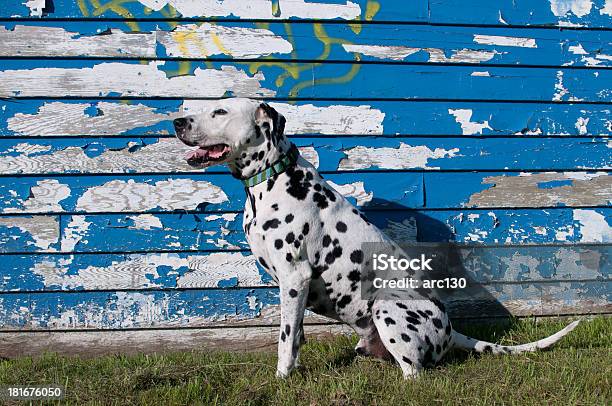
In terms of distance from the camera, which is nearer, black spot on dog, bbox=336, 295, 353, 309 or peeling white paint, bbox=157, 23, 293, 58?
black spot on dog, bbox=336, 295, 353, 309

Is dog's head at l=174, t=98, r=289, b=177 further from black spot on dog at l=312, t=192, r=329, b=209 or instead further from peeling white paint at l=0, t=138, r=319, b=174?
peeling white paint at l=0, t=138, r=319, b=174

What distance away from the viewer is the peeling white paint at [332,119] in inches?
204

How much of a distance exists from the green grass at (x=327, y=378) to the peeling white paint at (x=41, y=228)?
84 centimetres

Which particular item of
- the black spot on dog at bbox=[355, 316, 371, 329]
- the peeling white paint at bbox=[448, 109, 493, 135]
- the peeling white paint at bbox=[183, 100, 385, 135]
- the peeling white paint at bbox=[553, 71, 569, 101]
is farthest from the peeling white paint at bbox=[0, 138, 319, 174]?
the peeling white paint at bbox=[553, 71, 569, 101]

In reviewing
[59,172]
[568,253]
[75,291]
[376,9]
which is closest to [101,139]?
[59,172]

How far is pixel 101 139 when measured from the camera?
5.04m

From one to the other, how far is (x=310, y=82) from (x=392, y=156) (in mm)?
857

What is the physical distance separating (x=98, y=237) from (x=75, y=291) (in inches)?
17.3

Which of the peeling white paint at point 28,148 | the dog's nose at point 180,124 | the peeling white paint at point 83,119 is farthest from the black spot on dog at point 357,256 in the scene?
the peeling white paint at point 28,148

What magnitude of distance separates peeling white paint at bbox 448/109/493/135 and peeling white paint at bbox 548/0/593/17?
1073mm

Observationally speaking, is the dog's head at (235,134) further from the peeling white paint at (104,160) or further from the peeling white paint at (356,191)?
the peeling white paint at (356,191)

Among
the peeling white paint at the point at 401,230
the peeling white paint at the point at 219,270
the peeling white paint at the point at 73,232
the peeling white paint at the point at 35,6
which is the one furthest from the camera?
the peeling white paint at the point at 401,230

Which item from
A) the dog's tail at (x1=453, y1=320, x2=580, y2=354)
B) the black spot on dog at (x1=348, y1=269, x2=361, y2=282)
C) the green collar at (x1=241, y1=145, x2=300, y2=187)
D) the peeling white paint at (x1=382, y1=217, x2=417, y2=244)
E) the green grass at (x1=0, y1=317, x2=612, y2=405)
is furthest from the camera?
the peeling white paint at (x1=382, y1=217, x2=417, y2=244)

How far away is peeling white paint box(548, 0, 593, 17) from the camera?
541cm
